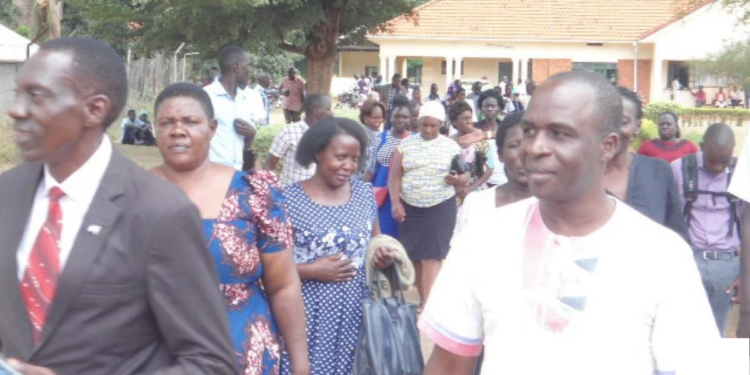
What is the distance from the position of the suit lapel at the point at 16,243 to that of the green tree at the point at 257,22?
10056 millimetres

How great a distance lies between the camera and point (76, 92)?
2.58m

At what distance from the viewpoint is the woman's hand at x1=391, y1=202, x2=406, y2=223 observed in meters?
8.62

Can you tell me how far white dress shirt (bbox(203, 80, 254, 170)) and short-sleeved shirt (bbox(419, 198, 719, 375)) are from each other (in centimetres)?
536

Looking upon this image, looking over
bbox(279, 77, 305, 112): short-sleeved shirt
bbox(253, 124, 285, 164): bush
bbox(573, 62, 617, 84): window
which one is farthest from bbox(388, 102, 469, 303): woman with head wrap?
bbox(573, 62, 617, 84): window

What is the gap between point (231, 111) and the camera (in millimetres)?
8180

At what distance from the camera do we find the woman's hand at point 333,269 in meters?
4.87

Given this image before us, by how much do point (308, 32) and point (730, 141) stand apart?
26.9ft

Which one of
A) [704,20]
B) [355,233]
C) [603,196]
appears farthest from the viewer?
[704,20]

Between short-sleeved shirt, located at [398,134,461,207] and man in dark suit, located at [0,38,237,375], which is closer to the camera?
man in dark suit, located at [0,38,237,375]

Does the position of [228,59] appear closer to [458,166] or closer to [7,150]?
[458,166]

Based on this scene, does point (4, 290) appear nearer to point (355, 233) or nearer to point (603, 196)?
point (603, 196)

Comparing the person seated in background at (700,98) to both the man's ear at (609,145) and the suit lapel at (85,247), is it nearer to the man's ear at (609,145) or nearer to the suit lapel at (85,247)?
the man's ear at (609,145)

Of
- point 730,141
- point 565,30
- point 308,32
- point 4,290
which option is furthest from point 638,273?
point 565,30

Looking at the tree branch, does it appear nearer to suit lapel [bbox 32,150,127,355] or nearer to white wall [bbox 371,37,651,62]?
suit lapel [bbox 32,150,127,355]
